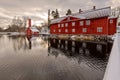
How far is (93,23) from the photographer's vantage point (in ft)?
106

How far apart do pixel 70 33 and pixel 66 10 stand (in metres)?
47.7

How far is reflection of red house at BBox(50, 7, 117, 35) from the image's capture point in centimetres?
2998

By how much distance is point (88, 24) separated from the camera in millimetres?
33562

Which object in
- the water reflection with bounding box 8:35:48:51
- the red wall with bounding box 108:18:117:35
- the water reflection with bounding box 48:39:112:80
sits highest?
the red wall with bounding box 108:18:117:35

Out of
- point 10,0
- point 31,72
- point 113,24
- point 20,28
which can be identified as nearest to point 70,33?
point 113,24

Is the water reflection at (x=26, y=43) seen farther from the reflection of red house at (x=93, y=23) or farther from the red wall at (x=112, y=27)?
the red wall at (x=112, y=27)

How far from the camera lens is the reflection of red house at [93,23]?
98.4 feet

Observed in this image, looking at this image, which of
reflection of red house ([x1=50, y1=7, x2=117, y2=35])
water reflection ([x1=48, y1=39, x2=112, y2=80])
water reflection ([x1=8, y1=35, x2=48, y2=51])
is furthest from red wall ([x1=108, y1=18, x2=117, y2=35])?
water reflection ([x1=8, y1=35, x2=48, y2=51])

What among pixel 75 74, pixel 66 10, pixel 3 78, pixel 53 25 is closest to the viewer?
pixel 3 78

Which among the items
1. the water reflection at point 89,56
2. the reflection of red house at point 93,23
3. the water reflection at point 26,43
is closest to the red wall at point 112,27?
the reflection of red house at point 93,23

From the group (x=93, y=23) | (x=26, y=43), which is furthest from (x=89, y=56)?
(x=93, y=23)

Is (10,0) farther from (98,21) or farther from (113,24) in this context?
(113,24)

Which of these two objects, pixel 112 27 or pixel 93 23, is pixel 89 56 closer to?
pixel 93 23

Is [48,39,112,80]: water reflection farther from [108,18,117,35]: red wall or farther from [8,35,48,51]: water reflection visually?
[108,18,117,35]: red wall
